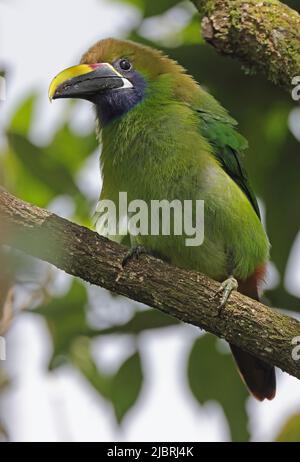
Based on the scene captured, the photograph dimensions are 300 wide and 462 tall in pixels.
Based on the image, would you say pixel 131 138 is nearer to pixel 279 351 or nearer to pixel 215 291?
pixel 215 291

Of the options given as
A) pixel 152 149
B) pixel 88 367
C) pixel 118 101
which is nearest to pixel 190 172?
pixel 152 149

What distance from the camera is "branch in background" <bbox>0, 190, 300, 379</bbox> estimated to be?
3.27 metres

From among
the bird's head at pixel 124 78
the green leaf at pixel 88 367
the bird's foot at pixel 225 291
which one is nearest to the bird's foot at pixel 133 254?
the bird's foot at pixel 225 291

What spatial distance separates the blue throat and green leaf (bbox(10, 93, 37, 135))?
104cm

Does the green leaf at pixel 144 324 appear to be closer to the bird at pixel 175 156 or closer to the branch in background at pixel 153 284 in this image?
the bird at pixel 175 156

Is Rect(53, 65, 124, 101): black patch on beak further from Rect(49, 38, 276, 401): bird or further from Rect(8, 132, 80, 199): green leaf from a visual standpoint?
A: Rect(8, 132, 80, 199): green leaf

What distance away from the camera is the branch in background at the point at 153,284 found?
10.7ft

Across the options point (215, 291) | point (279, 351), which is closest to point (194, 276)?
point (215, 291)

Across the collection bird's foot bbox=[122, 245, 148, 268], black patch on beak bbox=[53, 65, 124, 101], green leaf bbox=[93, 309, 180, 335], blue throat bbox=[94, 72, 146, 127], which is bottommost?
green leaf bbox=[93, 309, 180, 335]

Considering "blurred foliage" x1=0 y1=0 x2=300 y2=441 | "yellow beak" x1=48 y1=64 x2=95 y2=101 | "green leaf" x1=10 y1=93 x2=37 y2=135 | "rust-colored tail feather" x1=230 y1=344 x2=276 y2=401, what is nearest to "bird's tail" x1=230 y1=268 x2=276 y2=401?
"rust-colored tail feather" x1=230 y1=344 x2=276 y2=401

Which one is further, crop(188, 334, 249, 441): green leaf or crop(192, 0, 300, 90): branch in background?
crop(188, 334, 249, 441): green leaf

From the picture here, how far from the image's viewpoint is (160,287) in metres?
3.42

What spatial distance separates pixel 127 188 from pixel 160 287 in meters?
0.69

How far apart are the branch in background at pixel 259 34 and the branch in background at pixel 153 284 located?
92cm
